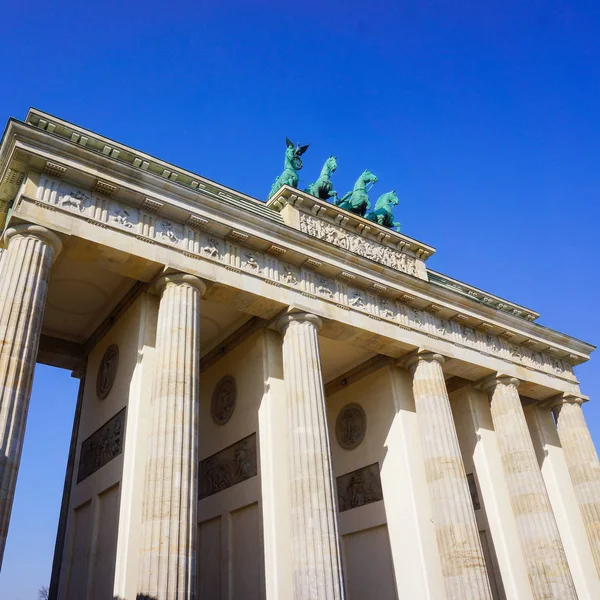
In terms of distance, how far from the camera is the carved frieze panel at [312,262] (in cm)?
1573

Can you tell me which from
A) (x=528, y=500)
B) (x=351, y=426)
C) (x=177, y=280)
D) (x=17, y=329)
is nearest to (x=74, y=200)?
(x=177, y=280)

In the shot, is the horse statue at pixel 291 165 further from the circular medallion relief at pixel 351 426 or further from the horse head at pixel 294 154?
the circular medallion relief at pixel 351 426

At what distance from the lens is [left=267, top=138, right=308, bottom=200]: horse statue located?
75.6 ft

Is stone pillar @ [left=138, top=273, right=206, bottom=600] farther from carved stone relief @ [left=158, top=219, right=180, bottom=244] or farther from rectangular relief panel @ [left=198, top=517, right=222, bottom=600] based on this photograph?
rectangular relief panel @ [left=198, top=517, right=222, bottom=600]

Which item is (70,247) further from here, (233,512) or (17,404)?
(233,512)

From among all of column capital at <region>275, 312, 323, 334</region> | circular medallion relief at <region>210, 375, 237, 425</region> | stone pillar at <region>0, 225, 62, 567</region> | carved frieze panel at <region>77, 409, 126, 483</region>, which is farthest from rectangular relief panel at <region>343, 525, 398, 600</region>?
stone pillar at <region>0, 225, 62, 567</region>

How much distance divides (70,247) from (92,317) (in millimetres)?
4952

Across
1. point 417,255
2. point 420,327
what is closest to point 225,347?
point 420,327

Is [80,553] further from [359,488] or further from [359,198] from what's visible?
[359,198]

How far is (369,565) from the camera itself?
821 inches

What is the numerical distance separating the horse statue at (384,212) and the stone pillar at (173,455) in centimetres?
1013

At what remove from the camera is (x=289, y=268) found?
62.1 feet

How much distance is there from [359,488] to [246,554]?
5.99 m

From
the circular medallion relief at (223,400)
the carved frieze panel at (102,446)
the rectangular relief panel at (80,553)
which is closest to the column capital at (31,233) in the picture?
the carved frieze panel at (102,446)
